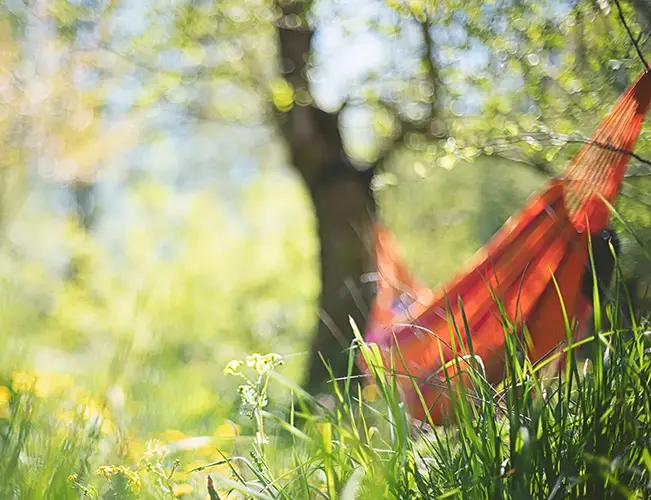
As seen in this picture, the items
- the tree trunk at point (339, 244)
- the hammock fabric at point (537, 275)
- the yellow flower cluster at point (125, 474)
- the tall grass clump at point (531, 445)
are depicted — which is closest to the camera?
the tall grass clump at point (531, 445)

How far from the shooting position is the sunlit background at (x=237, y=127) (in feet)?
5.15

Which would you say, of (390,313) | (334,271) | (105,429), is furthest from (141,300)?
(334,271)

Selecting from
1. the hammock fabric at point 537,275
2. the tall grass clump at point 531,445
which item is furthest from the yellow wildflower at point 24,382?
the hammock fabric at point 537,275

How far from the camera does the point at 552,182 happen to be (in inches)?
66.4

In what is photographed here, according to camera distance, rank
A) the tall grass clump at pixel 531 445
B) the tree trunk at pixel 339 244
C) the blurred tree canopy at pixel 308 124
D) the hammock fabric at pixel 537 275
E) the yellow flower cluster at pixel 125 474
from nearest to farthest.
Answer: the tall grass clump at pixel 531 445, the yellow flower cluster at pixel 125 474, the hammock fabric at pixel 537 275, the blurred tree canopy at pixel 308 124, the tree trunk at pixel 339 244

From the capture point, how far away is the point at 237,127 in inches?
186

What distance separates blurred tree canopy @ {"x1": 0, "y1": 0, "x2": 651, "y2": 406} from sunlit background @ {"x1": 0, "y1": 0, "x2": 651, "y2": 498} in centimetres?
1

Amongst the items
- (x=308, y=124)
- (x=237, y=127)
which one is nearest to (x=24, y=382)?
(x=308, y=124)

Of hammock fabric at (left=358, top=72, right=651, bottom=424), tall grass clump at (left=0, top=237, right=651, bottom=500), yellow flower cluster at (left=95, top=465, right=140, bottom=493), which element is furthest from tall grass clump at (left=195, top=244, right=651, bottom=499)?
hammock fabric at (left=358, top=72, right=651, bottom=424)

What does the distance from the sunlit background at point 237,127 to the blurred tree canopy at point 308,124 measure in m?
0.01

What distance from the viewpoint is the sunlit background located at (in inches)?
61.8

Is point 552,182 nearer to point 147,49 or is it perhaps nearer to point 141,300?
point 141,300

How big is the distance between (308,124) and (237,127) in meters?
1.27

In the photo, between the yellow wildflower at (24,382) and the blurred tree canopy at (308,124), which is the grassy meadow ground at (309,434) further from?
the blurred tree canopy at (308,124)
